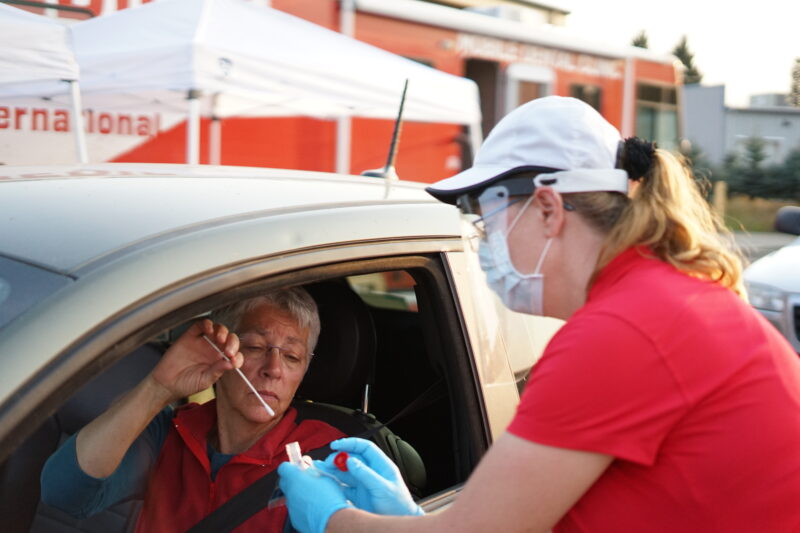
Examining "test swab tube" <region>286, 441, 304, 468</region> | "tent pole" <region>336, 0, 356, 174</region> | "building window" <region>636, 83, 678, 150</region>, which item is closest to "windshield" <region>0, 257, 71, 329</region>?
"test swab tube" <region>286, 441, 304, 468</region>

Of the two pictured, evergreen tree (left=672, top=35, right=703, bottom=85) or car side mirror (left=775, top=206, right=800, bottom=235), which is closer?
car side mirror (left=775, top=206, right=800, bottom=235)

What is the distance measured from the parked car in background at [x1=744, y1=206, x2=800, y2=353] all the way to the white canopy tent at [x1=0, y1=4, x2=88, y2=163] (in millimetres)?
4351

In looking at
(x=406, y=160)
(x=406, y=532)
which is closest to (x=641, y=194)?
(x=406, y=532)

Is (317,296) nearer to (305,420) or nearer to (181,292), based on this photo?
(305,420)

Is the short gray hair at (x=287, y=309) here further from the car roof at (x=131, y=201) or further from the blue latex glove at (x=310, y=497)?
the blue latex glove at (x=310, y=497)

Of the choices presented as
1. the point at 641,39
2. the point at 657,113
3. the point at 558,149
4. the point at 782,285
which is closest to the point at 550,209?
the point at 558,149

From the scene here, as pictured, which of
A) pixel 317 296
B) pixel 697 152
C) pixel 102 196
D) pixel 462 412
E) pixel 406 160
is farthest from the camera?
pixel 697 152

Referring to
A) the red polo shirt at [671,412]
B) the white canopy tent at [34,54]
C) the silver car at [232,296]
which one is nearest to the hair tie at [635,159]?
the red polo shirt at [671,412]

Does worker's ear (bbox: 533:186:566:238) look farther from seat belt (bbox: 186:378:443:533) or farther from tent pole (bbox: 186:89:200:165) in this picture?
tent pole (bbox: 186:89:200:165)

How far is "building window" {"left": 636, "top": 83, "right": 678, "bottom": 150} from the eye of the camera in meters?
11.6

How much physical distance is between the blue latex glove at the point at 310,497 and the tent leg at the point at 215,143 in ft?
19.4

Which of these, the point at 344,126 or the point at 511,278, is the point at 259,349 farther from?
the point at 344,126

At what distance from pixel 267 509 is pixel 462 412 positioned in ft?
1.53

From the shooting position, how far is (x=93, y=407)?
7.25ft
